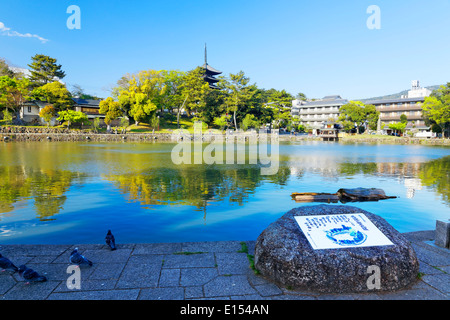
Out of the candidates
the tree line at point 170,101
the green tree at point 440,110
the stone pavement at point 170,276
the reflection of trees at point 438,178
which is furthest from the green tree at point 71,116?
the green tree at point 440,110

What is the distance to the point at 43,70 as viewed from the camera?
63.8 m

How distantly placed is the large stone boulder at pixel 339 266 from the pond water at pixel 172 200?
4496 millimetres

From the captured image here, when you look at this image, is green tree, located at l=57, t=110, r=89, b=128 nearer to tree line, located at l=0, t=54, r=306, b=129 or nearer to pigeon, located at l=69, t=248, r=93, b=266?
tree line, located at l=0, t=54, r=306, b=129

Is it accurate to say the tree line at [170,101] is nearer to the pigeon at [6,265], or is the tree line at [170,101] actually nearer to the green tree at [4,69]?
the green tree at [4,69]

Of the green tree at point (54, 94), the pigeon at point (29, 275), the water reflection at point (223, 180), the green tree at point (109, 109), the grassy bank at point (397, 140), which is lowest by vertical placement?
the water reflection at point (223, 180)

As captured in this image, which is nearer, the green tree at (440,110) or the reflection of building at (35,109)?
the reflection of building at (35,109)

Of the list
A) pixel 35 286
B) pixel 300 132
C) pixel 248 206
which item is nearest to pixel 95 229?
pixel 35 286

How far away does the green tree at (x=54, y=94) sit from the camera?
184 feet

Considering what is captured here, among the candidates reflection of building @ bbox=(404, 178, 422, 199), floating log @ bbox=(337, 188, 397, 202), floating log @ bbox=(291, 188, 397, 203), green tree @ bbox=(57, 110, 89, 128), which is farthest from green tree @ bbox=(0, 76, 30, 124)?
reflection of building @ bbox=(404, 178, 422, 199)

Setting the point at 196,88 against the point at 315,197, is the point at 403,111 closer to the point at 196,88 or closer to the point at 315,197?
the point at 196,88

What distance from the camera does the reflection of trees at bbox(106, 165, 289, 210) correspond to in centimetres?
1347

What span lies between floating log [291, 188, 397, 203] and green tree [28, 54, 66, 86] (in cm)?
6766
